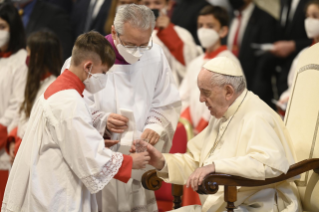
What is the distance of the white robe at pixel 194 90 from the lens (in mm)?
5629

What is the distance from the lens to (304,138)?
351 cm

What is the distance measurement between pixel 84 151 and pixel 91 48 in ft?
2.14

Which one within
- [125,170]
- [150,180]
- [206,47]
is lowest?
[150,180]

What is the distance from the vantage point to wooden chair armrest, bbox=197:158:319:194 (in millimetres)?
2992

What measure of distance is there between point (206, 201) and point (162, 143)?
28.4 inches

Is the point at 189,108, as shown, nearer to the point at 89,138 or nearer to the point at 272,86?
the point at 272,86

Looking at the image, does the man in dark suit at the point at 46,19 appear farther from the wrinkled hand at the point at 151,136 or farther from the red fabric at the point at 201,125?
the wrinkled hand at the point at 151,136

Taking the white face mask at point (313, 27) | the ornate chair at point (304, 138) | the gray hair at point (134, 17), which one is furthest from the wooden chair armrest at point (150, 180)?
→ the white face mask at point (313, 27)

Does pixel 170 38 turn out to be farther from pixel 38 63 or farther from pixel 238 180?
pixel 238 180

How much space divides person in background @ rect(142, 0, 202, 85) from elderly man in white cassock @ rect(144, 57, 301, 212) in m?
2.13

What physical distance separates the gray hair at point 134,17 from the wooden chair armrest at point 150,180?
1008 mm

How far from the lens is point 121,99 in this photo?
147 inches

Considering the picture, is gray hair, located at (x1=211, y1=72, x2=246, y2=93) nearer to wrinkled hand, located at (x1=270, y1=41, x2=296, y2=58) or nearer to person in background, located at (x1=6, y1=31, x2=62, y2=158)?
→ person in background, located at (x1=6, y1=31, x2=62, y2=158)

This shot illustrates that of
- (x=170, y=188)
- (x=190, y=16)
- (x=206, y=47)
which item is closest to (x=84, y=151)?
(x=170, y=188)
